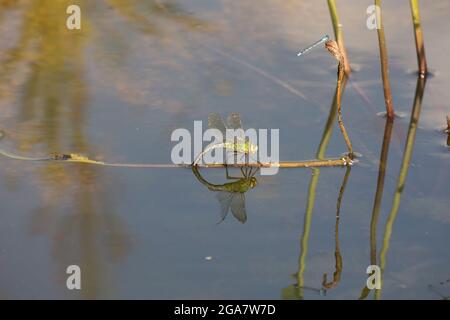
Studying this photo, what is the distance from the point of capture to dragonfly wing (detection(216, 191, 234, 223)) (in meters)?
2.00

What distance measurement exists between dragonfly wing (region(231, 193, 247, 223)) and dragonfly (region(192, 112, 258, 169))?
0.16 metres

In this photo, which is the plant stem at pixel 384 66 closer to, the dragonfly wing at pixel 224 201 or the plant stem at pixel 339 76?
the plant stem at pixel 339 76

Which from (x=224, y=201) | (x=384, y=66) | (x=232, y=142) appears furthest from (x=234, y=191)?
(x=384, y=66)

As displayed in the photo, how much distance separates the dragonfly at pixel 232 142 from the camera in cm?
217

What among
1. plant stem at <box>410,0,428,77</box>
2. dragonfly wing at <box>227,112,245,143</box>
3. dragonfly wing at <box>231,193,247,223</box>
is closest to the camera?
dragonfly wing at <box>231,193,247,223</box>

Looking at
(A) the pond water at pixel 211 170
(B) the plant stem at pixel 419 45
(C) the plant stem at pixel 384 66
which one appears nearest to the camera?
(A) the pond water at pixel 211 170

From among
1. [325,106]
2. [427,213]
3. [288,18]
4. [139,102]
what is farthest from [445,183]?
[288,18]

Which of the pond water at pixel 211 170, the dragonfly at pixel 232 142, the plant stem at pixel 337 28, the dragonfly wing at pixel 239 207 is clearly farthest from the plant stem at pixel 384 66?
the dragonfly wing at pixel 239 207

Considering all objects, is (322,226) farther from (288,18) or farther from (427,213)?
(288,18)

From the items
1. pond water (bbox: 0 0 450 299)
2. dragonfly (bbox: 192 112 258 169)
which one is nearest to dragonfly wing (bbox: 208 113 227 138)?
dragonfly (bbox: 192 112 258 169)

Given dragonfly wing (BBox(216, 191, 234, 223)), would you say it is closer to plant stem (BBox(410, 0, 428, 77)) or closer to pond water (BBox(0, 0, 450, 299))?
pond water (BBox(0, 0, 450, 299))

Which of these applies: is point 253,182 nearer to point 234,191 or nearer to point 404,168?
point 234,191

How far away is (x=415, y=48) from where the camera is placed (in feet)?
9.29

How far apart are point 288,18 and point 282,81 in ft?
1.53
